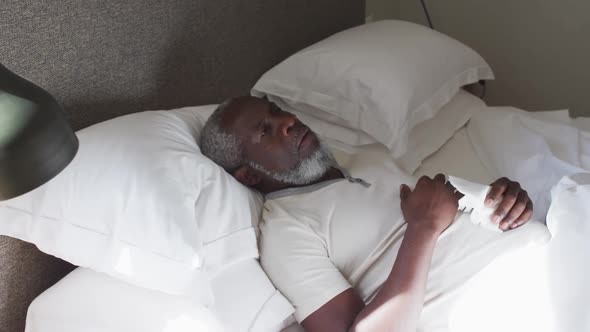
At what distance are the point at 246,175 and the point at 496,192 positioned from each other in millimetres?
561

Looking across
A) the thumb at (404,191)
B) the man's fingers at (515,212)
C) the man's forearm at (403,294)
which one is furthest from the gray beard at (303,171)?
the man's fingers at (515,212)

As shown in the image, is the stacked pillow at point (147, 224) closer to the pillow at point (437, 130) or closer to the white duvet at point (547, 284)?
the white duvet at point (547, 284)

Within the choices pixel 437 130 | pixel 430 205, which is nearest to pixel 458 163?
pixel 437 130

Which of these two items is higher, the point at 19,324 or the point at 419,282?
the point at 419,282

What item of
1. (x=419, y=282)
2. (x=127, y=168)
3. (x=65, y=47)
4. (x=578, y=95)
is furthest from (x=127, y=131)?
(x=578, y=95)

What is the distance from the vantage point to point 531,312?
3.20ft

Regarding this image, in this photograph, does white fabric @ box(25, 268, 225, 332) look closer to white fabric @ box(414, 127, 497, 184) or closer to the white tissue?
the white tissue

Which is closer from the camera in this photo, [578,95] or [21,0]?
[21,0]

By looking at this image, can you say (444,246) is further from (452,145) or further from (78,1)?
(78,1)

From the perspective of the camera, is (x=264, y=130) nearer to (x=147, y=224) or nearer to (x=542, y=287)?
(x=147, y=224)

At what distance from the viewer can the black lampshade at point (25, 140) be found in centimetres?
52

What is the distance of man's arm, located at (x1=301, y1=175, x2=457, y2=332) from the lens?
0.96 m

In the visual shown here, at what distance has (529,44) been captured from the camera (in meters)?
1.92

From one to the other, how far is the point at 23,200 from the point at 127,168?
19 centimetres
